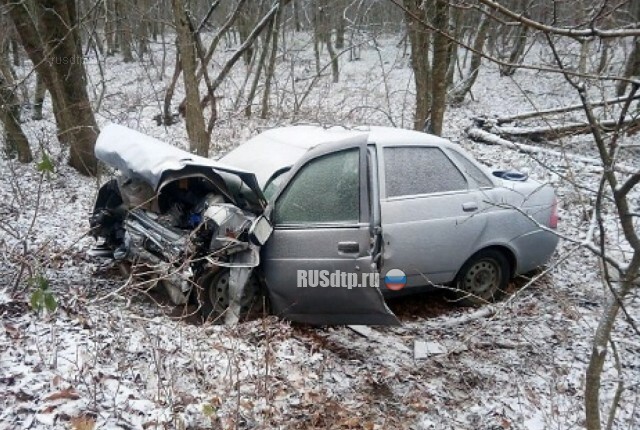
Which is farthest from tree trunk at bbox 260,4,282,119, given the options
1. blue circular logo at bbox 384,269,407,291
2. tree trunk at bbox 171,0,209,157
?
blue circular logo at bbox 384,269,407,291

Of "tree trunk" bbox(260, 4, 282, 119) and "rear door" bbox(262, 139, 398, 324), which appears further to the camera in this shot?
"tree trunk" bbox(260, 4, 282, 119)

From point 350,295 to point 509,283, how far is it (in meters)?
2.16

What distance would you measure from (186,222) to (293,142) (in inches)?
49.1

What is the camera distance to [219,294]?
4293 millimetres

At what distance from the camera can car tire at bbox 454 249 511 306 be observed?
187 inches

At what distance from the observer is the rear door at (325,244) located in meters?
3.96

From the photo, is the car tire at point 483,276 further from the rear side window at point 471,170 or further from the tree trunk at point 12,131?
the tree trunk at point 12,131

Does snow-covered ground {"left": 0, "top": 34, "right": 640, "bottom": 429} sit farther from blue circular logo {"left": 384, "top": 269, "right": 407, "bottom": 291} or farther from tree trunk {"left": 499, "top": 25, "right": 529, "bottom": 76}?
blue circular logo {"left": 384, "top": 269, "right": 407, "bottom": 291}

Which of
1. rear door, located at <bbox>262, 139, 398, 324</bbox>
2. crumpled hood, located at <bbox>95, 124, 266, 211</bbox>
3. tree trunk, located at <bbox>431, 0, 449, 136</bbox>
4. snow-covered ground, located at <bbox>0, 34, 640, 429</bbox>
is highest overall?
tree trunk, located at <bbox>431, 0, 449, 136</bbox>

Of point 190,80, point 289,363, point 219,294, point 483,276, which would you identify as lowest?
point 289,363

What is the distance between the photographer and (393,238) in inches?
167

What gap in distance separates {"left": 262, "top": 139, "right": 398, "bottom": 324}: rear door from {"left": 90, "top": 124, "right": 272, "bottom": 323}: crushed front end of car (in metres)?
0.21

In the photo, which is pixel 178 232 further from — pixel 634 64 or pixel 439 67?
pixel 439 67

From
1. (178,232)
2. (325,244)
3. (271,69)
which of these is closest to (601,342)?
(325,244)
